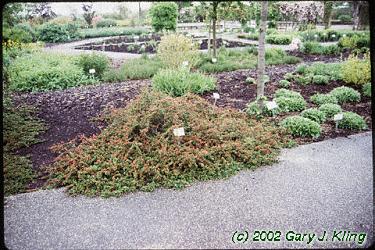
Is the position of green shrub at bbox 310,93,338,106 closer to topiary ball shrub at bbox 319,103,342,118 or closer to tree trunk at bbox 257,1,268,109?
topiary ball shrub at bbox 319,103,342,118

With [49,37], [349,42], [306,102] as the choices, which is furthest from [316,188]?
[49,37]

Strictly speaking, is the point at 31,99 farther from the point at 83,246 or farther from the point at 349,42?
the point at 349,42

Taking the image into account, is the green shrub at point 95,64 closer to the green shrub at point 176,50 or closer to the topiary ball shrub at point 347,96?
the green shrub at point 176,50

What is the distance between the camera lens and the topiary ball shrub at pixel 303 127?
220 inches

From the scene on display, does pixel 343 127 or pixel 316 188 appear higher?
pixel 343 127

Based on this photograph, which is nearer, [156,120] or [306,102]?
[156,120]

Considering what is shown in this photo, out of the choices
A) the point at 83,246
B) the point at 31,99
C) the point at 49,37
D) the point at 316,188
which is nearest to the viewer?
the point at 83,246

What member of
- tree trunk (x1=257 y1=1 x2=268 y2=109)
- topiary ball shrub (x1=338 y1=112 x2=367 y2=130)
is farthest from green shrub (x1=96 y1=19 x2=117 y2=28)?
topiary ball shrub (x1=338 y1=112 x2=367 y2=130)

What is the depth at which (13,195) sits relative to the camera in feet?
13.5

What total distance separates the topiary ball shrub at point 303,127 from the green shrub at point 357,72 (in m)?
3.35

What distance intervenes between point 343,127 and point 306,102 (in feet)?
4.26

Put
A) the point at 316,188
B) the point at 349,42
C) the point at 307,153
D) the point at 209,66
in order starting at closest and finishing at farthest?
the point at 316,188 → the point at 307,153 → the point at 209,66 → the point at 349,42

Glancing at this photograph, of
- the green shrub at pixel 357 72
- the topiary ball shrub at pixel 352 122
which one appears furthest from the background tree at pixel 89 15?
the topiary ball shrub at pixel 352 122

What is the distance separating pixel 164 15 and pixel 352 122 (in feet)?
44.5
